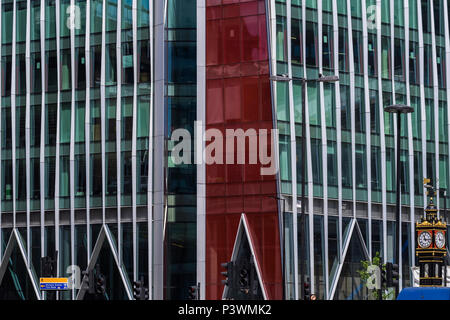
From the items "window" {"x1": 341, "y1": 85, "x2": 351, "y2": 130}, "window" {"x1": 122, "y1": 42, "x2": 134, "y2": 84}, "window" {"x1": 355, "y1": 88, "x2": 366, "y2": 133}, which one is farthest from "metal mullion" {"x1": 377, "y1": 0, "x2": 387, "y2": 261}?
"window" {"x1": 122, "y1": 42, "x2": 134, "y2": 84}

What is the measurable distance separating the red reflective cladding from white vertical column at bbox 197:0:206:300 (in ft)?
0.87

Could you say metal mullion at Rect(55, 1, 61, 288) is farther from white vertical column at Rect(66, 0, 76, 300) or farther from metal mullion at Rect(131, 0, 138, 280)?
metal mullion at Rect(131, 0, 138, 280)

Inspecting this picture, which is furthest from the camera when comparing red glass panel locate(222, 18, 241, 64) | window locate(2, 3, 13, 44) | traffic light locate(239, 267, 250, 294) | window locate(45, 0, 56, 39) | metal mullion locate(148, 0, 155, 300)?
window locate(2, 3, 13, 44)

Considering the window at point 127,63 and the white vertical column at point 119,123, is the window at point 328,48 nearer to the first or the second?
the window at point 127,63

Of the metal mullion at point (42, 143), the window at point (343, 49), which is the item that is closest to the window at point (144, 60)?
the metal mullion at point (42, 143)

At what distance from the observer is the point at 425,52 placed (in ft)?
212

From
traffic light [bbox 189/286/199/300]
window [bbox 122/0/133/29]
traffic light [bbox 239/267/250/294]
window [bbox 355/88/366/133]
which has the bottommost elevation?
traffic light [bbox 189/286/199/300]

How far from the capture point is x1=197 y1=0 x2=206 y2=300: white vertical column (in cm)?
5884

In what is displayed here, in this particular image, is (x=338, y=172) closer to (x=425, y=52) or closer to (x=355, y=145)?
(x=355, y=145)

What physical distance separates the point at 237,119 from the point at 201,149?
3.03 m

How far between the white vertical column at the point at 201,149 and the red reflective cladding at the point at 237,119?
27 cm

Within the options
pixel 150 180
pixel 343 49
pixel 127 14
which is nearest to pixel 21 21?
pixel 127 14

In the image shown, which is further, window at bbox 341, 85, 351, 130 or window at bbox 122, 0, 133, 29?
window at bbox 122, 0, 133, 29
